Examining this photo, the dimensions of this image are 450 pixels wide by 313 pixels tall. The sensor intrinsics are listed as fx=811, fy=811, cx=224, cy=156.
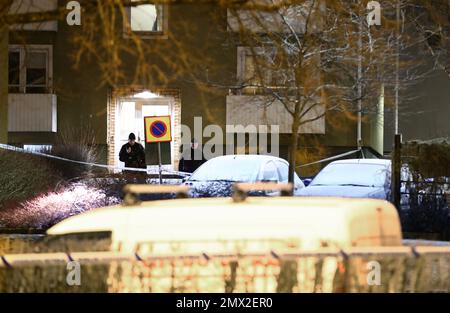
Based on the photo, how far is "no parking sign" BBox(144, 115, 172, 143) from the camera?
14.9 metres

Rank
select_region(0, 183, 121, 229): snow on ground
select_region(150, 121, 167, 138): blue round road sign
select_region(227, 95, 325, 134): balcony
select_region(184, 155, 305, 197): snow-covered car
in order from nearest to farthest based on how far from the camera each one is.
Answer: select_region(0, 183, 121, 229): snow on ground, select_region(150, 121, 167, 138): blue round road sign, select_region(184, 155, 305, 197): snow-covered car, select_region(227, 95, 325, 134): balcony

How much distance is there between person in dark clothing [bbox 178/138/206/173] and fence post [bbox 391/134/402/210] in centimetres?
958

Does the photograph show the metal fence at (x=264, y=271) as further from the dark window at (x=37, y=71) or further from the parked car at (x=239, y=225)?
the dark window at (x=37, y=71)

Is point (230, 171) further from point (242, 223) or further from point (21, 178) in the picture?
point (242, 223)

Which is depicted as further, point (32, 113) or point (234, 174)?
point (32, 113)

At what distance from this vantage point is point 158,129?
15.2m

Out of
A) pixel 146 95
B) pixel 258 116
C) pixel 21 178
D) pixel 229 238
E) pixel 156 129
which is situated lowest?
pixel 21 178

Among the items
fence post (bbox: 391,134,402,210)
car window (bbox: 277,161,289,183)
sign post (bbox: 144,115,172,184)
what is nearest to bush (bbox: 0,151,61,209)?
sign post (bbox: 144,115,172,184)

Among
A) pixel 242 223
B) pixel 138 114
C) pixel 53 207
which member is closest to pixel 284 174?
pixel 53 207

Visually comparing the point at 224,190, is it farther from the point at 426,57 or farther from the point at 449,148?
the point at 426,57

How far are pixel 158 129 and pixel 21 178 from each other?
3218 millimetres

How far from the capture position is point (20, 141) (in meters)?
23.5

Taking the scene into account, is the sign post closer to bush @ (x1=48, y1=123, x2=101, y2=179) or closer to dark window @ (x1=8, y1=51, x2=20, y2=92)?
bush @ (x1=48, y1=123, x2=101, y2=179)
